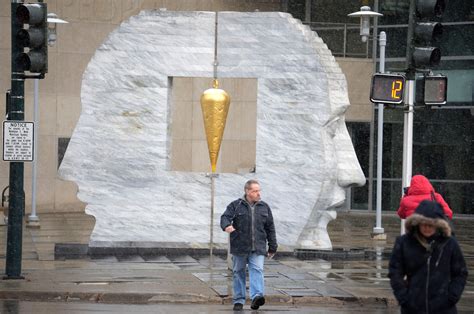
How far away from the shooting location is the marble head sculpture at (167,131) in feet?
68.5

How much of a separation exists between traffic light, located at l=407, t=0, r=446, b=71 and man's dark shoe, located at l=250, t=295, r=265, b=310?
4237mm

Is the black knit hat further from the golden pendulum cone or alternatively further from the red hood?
the golden pendulum cone

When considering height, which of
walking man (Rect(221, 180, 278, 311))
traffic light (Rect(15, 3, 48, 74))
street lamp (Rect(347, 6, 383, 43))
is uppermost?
street lamp (Rect(347, 6, 383, 43))

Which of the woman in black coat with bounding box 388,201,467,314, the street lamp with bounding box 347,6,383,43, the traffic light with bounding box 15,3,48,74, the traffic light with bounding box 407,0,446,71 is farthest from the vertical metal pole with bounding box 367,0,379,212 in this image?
the woman in black coat with bounding box 388,201,467,314

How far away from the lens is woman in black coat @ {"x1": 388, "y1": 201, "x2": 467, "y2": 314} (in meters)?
8.30

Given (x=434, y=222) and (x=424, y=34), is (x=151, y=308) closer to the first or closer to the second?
(x=424, y=34)

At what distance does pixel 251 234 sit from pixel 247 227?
0.10m

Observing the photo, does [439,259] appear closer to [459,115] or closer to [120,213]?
[120,213]

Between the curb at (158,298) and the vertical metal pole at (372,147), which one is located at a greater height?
the vertical metal pole at (372,147)

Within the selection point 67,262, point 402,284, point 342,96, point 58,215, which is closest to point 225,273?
point 67,262

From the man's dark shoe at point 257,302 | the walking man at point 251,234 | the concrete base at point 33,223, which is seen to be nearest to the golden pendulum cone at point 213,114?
the walking man at point 251,234

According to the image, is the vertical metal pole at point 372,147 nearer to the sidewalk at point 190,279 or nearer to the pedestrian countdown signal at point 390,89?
the sidewalk at point 190,279

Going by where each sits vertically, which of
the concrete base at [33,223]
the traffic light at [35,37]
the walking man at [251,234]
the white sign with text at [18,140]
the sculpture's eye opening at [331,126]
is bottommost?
the concrete base at [33,223]

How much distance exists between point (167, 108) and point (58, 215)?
1360cm
